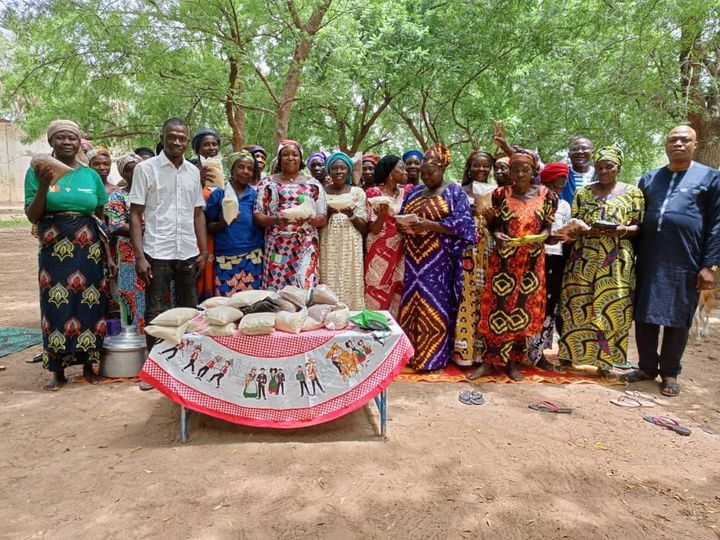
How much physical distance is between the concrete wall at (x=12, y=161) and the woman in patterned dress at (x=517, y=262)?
2274 cm

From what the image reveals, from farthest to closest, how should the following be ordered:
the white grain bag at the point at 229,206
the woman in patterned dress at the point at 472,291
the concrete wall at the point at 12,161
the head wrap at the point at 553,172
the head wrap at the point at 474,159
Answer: the concrete wall at the point at 12,161 < the head wrap at the point at 474,159 < the head wrap at the point at 553,172 < the woman in patterned dress at the point at 472,291 < the white grain bag at the point at 229,206

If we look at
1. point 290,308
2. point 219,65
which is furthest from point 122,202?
point 219,65

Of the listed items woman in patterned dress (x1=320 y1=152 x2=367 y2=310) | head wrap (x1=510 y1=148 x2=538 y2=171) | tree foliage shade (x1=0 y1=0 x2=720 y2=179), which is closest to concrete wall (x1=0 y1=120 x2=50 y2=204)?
tree foliage shade (x1=0 y1=0 x2=720 y2=179)

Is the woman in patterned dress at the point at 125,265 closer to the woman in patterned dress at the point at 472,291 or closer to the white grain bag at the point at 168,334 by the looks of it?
the white grain bag at the point at 168,334

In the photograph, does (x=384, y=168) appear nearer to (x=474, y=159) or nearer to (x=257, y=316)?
(x=474, y=159)

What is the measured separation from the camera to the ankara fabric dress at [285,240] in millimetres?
4230

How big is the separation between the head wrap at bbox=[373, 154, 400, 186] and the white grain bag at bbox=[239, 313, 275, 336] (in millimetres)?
2283

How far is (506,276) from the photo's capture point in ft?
14.0

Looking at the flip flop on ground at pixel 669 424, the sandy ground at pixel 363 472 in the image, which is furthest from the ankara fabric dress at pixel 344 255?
the flip flop on ground at pixel 669 424

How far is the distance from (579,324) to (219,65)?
7.20m

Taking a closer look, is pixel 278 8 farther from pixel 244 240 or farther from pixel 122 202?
pixel 244 240

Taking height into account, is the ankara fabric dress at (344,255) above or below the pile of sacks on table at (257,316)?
above

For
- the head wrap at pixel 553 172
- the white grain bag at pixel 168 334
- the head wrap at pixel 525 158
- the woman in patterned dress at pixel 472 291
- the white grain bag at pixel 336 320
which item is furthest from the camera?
the head wrap at pixel 553 172

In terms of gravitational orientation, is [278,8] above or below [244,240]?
above
